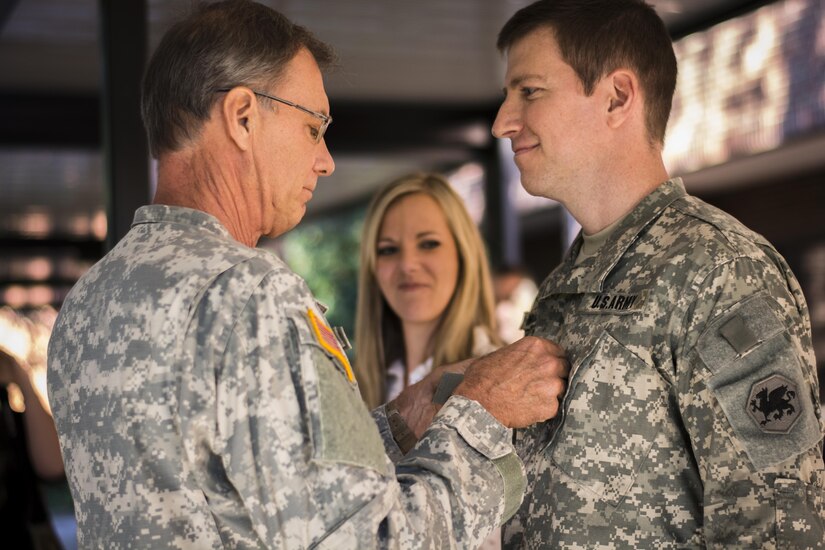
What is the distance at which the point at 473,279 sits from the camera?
348 centimetres

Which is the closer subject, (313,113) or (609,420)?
(313,113)

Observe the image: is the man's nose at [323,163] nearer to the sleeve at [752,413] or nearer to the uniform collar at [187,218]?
the uniform collar at [187,218]

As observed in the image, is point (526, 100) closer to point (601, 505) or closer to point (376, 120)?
point (601, 505)

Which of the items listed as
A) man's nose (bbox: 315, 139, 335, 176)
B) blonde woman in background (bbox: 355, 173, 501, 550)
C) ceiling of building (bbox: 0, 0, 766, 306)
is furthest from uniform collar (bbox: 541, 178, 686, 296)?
ceiling of building (bbox: 0, 0, 766, 306)

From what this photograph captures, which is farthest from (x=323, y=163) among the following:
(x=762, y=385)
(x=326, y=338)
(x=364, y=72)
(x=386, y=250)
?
(x=364, y=72)

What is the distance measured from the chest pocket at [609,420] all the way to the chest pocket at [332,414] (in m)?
0.52

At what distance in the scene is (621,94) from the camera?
2.05 meters

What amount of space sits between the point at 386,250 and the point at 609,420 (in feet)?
6.08

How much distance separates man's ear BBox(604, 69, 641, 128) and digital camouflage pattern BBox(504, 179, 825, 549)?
0.18 meters

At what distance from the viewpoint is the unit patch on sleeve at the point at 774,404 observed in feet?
5.28

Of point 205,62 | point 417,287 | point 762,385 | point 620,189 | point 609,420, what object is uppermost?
point 205,62

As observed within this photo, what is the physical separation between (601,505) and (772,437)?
13.8 inches

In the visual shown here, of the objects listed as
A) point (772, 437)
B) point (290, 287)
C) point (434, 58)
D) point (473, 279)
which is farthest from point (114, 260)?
point (434, 58)

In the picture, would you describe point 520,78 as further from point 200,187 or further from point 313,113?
point 200,187
